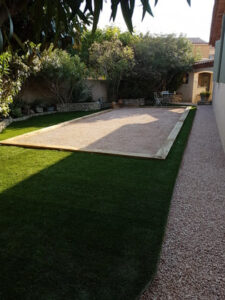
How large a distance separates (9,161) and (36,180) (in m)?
1.23

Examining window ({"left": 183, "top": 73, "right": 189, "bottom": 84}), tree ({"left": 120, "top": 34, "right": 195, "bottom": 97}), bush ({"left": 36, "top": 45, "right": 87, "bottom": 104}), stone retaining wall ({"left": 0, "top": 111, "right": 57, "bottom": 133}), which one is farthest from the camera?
window ({"left": 183, "top": 73, "right": 189, "bottom": 84})

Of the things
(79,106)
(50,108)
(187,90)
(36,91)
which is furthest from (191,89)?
(36,91)

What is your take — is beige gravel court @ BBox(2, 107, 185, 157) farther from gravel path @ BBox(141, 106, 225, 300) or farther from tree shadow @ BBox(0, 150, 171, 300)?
tree shadow @ BBox(0, 150, 171, 300)

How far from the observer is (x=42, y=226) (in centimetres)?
258

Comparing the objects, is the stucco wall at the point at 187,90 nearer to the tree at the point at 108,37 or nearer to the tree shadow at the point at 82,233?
the tree at the point at 108,37

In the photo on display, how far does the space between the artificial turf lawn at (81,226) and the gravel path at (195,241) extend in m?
0.12

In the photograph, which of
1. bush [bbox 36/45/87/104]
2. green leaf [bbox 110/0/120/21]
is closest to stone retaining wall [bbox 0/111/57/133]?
bush [bbox 36/45/87/104]

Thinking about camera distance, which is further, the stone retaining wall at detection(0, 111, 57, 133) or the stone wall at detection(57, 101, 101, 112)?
the stone wall at detection(57, 101, 101, 112)

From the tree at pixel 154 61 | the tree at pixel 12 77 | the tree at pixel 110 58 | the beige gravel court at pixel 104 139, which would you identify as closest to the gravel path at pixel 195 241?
the beige gravel court at pixel 104 139

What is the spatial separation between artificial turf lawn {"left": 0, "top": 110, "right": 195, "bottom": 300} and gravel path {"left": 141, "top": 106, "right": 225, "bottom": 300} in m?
0.12

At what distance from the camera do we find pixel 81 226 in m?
2.60

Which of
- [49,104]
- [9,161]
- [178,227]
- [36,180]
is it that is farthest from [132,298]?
[49,104]

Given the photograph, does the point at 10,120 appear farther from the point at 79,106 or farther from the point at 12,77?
the point at 79,106

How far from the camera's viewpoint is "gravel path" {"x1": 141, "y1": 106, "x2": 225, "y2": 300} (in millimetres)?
1833
